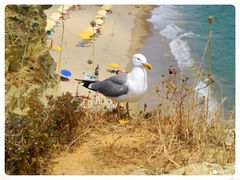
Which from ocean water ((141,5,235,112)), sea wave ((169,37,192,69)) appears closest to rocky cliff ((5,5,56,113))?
ocean water ((141,5,235,112))

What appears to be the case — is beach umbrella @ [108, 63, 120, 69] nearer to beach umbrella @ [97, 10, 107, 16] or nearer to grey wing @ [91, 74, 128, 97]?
beach umbrella @ [97, 10, 107, 16]

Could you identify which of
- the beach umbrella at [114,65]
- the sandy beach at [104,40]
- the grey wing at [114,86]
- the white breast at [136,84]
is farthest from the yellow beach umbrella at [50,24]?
the white breast at [136,84]

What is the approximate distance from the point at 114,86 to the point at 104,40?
9.75 meters

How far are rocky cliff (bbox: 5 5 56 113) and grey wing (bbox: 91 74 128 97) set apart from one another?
44 centimetres

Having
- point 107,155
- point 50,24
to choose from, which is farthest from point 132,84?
point 50,24

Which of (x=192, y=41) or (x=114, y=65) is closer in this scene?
(x=114, y=65)

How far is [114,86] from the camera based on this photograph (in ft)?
15.5

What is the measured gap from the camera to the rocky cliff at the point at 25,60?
4.26 meters

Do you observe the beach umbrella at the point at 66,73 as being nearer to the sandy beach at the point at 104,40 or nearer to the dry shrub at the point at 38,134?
the sandy beach at the point at 104,40

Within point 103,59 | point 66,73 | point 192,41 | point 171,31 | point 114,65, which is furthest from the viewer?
point 171,31

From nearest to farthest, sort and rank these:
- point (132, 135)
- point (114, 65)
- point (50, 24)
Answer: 1. point (132, 135)
2. point (114, 65)
3. point (50, 24)

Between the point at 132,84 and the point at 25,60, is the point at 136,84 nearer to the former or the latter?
the point at 132,84
